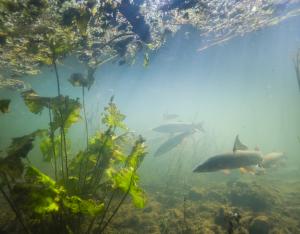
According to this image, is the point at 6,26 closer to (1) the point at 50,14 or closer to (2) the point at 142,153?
(1) the point at 50,14

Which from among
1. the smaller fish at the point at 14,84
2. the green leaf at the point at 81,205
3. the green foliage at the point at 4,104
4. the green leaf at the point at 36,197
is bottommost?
the green leaf at the point at 81,205

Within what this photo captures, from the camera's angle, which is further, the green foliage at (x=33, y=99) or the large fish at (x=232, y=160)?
the large fish at (x=232, y=160)

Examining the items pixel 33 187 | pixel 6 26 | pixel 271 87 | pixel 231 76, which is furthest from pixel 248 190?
pixel 271 87

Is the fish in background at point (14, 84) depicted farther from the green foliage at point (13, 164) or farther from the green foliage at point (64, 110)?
the green foliage at point (13, 164)

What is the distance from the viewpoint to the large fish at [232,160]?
27.1 feet

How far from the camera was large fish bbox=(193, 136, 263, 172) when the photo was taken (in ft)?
27.1

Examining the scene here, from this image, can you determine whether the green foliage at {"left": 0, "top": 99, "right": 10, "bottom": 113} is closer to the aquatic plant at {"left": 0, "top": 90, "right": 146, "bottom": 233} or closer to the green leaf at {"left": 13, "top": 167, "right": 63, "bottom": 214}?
the aquatic plant at {"left": 0, "top": 90, "right": 146, "bottom": 233}

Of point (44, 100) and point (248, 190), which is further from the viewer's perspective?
point (248, 190)

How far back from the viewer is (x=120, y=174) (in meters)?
4.46

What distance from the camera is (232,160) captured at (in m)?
8.28

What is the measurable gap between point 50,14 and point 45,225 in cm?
698

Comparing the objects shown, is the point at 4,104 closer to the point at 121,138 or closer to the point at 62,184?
the point at 62,184

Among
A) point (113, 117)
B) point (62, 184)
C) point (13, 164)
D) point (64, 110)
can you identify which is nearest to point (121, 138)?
point (113, 117)

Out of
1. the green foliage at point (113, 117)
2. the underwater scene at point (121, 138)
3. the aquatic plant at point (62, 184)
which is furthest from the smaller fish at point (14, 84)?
the green foliage at point (113, 117)
